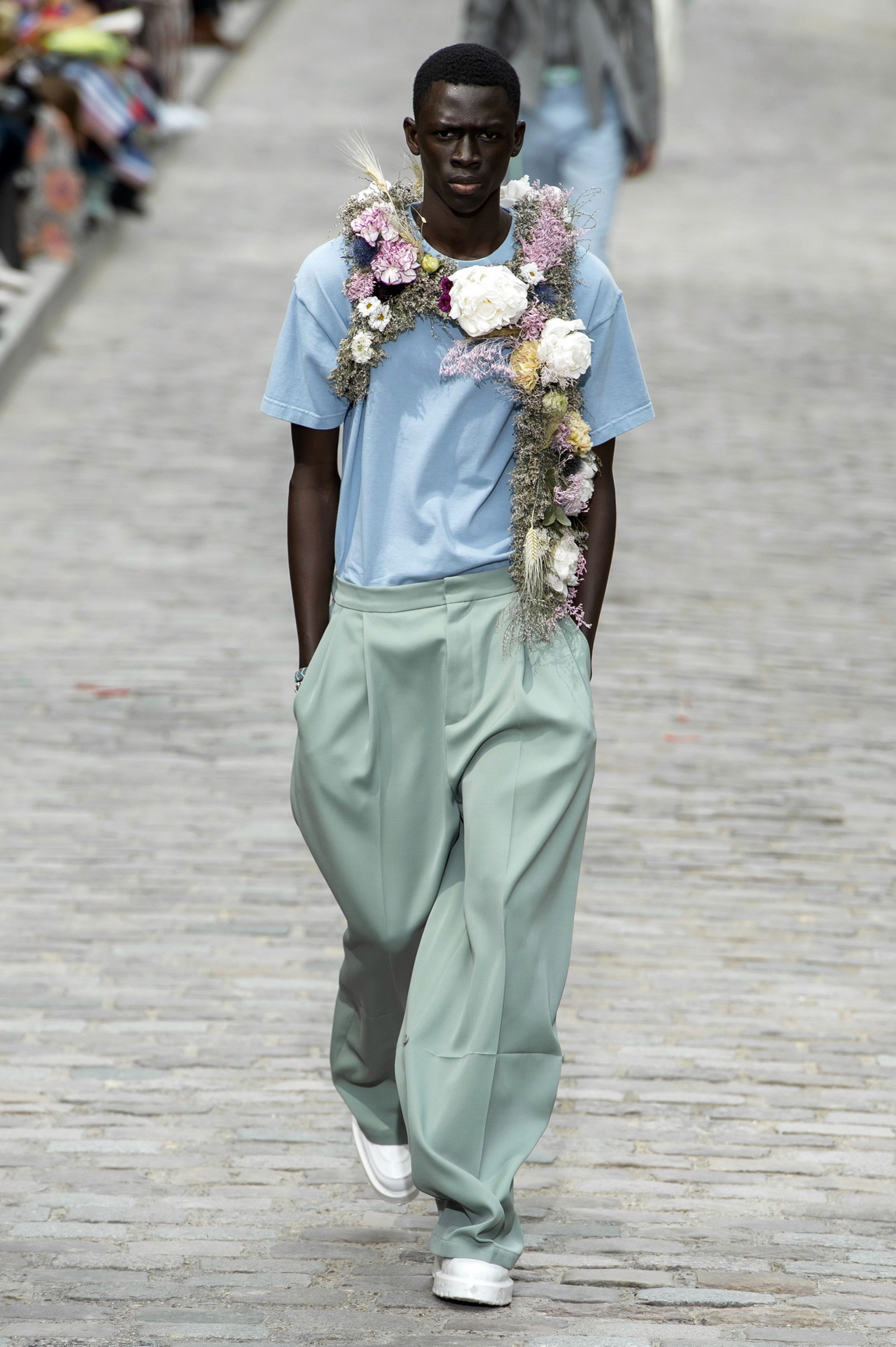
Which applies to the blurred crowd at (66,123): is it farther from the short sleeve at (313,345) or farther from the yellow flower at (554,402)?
the yellow flower at (554,402)

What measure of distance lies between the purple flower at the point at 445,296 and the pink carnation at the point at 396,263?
0.05 meters

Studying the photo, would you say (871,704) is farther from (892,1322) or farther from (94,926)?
(892,1322)

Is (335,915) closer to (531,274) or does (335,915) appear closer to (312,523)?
(312,523)

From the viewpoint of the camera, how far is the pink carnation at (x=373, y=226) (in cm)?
376

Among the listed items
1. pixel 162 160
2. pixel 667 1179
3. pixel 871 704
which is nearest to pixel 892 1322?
pixel 667 1179

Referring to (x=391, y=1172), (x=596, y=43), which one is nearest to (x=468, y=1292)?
(x=391, y=1172)

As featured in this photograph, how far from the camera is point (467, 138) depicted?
3.66 m

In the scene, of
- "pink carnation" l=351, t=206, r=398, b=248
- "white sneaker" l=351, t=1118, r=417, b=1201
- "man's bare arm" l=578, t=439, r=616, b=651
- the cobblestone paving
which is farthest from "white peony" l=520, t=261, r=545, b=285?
the cobblestone paving

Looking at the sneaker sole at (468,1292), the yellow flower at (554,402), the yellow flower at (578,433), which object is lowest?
the sneaker sole at (468,1292)

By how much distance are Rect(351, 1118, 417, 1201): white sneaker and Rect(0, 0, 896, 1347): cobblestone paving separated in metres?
0.10

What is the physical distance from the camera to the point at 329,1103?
482 cm

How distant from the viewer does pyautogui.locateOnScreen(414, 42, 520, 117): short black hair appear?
3666 millimetres

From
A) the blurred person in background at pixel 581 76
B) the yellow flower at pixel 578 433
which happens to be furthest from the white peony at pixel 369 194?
the blurred person in background at pixel 581 76

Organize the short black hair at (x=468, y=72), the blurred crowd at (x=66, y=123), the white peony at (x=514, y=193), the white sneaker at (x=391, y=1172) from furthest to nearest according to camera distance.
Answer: the blurred crowd at (x=66, y=123) < the white sneaker at (x=391, y=1172) < the white peony at (x=514, y=193) < the short black hair at (x=468, y=72)
